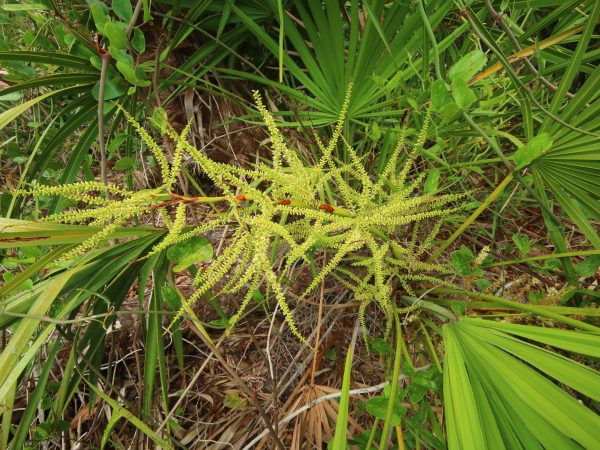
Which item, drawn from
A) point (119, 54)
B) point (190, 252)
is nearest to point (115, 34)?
point (119, 54)

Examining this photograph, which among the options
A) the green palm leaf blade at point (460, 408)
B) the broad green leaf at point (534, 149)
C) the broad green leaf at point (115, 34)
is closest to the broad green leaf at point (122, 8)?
the broad green leaf at point (115, 34)

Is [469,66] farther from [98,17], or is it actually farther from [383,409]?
[98,17]

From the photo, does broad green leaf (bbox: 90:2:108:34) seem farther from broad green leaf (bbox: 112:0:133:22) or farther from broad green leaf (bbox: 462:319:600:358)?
broad green leaf (bbox: 462:319:600:358)

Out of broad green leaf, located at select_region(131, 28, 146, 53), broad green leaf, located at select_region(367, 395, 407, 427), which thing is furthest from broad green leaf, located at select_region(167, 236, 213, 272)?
broad green leaf, located at select_region(131, 28, 146, 53)

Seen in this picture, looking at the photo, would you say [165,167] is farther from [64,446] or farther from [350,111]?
[64,446]

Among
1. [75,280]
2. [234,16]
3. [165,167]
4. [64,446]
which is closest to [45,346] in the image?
[64,446]
